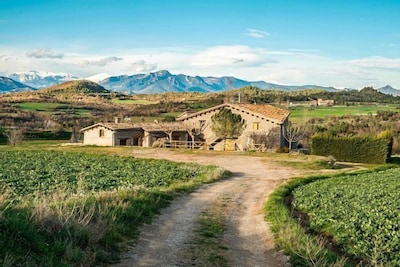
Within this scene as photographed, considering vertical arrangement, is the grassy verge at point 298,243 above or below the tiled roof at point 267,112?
below

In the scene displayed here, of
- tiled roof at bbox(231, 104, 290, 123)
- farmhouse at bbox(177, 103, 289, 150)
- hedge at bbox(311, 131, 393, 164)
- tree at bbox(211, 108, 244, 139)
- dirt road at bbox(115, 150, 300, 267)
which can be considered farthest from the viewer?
tree at bbox(211, 108, 244, 139)

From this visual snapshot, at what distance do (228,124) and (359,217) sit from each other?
132ft

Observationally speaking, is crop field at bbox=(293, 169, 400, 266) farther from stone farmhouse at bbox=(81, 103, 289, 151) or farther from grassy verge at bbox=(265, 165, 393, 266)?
stone farmhouse at bbox=(81, 103, 289, 151)

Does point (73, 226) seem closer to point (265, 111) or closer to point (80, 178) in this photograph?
point (80, 178)

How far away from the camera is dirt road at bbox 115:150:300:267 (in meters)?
10.8

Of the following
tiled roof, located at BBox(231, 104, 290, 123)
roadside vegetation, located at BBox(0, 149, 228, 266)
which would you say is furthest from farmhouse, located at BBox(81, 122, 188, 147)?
roadside vegetation, located at BBox(0, 149, 228, 266)

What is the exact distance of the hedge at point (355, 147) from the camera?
1925 inches

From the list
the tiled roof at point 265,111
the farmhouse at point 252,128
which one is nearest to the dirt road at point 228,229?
the farmhouse at point 252,128

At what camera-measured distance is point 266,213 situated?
670 inches

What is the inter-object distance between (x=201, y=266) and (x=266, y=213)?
7.11m

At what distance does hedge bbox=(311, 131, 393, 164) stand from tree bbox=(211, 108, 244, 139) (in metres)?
9.23

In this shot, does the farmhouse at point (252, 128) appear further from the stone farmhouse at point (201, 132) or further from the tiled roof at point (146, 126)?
the tiled roof at point (146, 126)

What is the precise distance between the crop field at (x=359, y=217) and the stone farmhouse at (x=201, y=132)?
30040 mm

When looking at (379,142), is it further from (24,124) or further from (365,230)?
(24,124)
